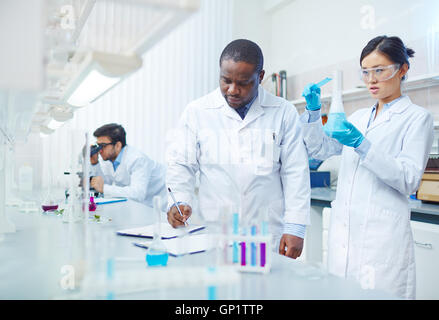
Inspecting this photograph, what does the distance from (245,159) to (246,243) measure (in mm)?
787

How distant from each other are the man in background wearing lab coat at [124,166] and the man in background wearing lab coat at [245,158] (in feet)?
4.26

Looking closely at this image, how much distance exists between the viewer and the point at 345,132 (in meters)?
1.56

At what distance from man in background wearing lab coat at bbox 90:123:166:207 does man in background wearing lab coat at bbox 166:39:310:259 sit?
1.30 metres

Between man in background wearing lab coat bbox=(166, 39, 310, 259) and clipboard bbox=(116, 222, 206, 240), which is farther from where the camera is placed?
man in background wearing lab coat bbox=(166, 39, 310, 259)

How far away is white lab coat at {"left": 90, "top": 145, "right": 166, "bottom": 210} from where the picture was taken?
9.49 ft

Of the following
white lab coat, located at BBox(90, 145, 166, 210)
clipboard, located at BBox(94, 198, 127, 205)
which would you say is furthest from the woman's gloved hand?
white lab coat, located at BBox(90, 145, 166, 210)

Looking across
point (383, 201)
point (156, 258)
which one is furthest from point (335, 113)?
point (156, 258)

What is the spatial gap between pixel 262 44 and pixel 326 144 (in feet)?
10.1

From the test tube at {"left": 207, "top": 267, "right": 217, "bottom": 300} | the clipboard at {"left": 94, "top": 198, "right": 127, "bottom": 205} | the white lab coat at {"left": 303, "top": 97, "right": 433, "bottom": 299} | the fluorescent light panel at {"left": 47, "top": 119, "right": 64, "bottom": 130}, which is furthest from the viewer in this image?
the clipboard at {"left": 94, "top": 198, "right": 127, "bottom": 205}

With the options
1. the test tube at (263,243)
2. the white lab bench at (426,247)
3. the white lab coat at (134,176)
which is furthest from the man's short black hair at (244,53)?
Result: the white lab coat at (134,176)

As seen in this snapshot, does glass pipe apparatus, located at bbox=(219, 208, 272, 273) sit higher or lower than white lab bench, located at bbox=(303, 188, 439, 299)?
higher

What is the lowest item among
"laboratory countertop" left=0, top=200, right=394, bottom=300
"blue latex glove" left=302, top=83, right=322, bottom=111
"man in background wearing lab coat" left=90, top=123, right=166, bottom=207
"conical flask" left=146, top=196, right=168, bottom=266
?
"laboratory countertop" left=0, top=200, right=394, bottom=300

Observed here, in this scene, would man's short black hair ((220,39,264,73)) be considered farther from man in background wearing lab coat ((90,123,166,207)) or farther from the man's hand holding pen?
man in background wearing lab coat ((90,123,166,207))
